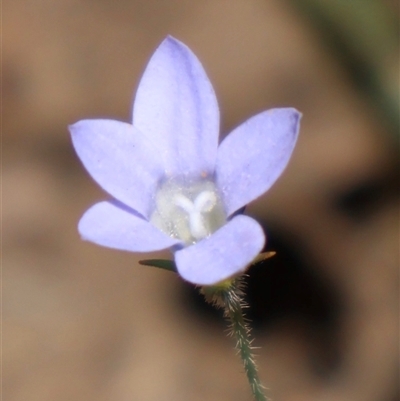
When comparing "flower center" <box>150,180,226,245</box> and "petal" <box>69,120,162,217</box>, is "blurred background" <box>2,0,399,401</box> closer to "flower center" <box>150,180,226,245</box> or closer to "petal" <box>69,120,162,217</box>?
"flower center" <box>150,180,226,245</box>

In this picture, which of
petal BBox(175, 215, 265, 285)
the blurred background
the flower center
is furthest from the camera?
the blurred background

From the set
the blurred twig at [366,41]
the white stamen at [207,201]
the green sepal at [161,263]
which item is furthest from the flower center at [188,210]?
the blurred twig at [366,41]

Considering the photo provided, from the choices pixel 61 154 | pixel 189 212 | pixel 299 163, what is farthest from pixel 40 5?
pixel 189 212

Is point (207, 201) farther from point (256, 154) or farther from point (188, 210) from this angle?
point (256, 154)

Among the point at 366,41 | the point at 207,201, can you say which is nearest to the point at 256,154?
the point at 207,201

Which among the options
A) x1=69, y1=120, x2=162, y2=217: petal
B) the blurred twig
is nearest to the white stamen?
x1=69, y1=120, x2=162, y2=217: petal

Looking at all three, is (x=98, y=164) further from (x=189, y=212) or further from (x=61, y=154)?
(x=61, y=154)

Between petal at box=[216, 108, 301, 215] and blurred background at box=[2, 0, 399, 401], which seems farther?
blurred background at box=[2, 0, 399, 401]
